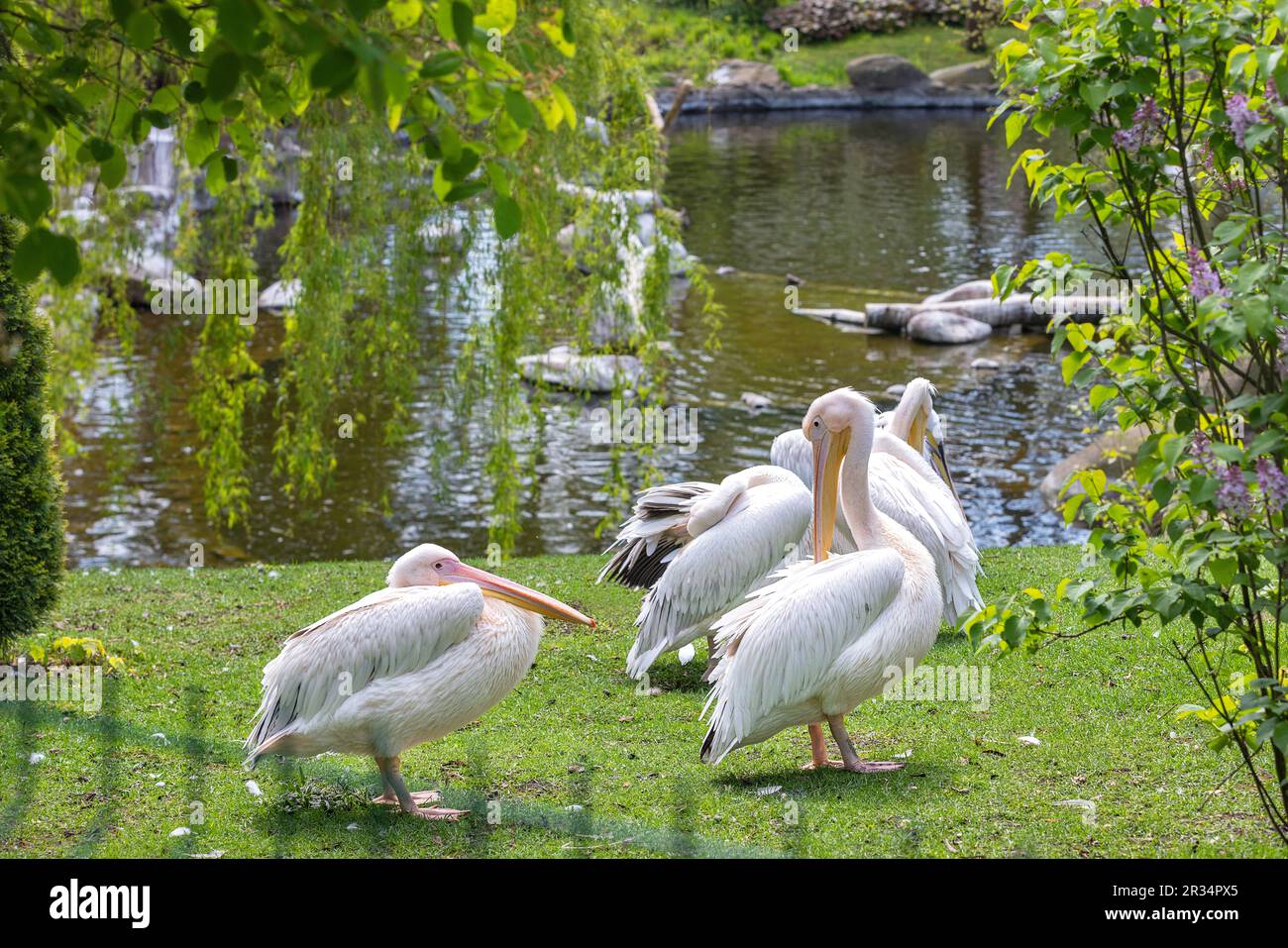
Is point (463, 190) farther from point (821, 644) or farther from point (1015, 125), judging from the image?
point (821, 644)

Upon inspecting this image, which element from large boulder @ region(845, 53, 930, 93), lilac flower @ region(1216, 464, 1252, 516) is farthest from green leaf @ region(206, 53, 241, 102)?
large boulder @ region(845, 53, 930, 93)

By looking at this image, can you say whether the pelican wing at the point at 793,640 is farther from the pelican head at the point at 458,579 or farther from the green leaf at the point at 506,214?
the green leaf at the point at 506,214

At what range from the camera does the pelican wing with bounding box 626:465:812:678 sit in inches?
258

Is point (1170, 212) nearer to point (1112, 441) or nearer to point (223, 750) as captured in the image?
point (223, 750)

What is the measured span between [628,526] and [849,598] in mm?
2124

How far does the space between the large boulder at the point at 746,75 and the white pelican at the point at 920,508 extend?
34770 millimetres

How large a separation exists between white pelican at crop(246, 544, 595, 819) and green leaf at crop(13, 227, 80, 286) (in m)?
2.32

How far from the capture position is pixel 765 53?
4434cm

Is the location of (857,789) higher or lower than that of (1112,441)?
lower

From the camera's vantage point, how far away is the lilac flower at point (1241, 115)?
3250 mm

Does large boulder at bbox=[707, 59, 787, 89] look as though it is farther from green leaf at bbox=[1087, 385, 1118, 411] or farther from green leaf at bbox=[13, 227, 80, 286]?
green leaf at bbox=[13, 227, 80, 286]

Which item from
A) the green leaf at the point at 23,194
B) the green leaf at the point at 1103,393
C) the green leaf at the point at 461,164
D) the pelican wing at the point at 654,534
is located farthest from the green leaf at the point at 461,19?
the pelican wing at the point at 654,534

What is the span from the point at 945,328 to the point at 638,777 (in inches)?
543
